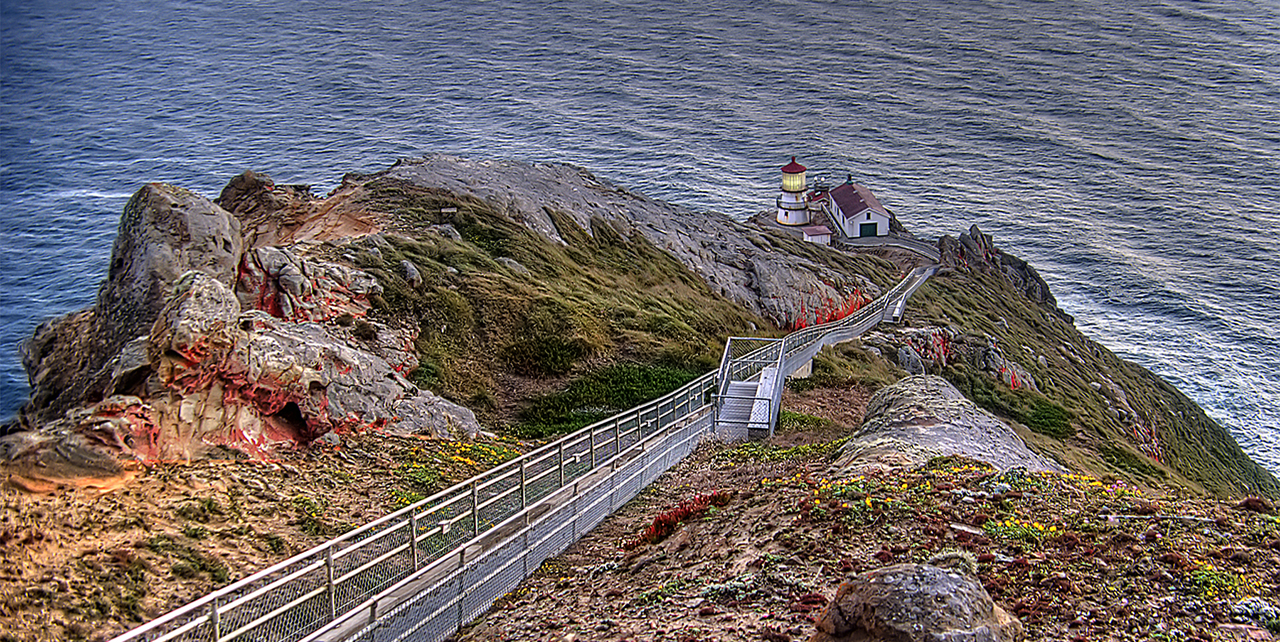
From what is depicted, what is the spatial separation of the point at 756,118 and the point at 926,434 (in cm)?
10950

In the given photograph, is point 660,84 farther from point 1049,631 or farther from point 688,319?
point 1049,631

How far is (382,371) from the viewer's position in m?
26.6

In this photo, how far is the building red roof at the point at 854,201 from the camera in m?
88.3

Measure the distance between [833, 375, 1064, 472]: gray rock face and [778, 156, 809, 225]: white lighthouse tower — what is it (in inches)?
2468

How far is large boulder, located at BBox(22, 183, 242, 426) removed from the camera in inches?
852

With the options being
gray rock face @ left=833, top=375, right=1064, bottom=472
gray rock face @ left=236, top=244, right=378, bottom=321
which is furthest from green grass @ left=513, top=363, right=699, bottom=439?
gray rock face @ left=833, top=375, right=1064, bottom=472

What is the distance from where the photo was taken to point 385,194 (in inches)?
1644

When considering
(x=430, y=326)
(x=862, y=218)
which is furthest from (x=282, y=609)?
(x=862, y=218)

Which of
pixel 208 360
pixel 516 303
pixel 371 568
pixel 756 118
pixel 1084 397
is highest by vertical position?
pixel 208 360

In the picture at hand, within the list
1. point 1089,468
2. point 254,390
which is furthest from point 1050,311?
point 254,390

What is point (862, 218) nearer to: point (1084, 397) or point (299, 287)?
point (1084, 397)

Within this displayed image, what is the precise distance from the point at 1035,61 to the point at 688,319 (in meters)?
127

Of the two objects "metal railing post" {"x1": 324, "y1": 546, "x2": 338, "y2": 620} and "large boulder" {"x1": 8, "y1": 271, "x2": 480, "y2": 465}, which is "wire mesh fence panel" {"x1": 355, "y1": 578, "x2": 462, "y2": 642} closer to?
"metal railing post" {"x1": 324, "y1": 546, "x2": 338, "y2": 620}

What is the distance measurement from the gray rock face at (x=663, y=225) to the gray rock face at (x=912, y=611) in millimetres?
32989
